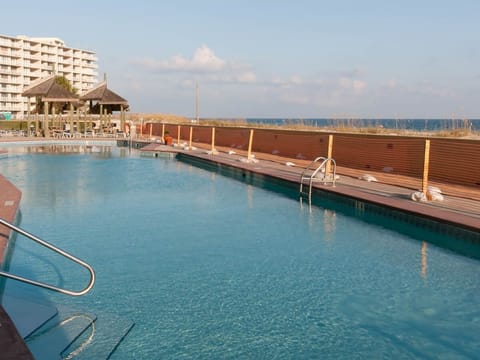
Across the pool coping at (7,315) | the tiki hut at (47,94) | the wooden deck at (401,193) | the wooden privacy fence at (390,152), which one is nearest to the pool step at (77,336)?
the pool coping at (7,315)

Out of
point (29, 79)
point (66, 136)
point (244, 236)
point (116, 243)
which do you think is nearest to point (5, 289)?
point (116, 243)

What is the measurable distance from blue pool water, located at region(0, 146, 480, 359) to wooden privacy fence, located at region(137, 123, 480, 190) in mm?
2878

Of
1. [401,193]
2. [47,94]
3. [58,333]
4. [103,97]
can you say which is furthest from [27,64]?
[58,333]

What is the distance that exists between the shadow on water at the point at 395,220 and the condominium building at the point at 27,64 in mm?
60382

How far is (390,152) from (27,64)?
73208 millimetres

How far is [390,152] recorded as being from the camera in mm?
12461

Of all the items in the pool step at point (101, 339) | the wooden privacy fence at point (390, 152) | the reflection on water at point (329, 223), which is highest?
the wooden privacy fence at point (390, 152)

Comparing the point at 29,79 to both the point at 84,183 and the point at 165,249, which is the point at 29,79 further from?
the point at 165,249

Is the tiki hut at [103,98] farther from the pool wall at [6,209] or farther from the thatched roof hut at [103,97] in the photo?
the pool wall at [6,209]

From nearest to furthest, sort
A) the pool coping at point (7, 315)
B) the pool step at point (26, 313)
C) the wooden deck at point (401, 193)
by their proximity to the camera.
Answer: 1. the pool coping at point (7, 315)
2. the pool step at point (26, 313)
3. the wooden deck at point (401, 193)

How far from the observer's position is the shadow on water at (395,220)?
6863 mm

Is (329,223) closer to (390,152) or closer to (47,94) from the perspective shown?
(390,152)

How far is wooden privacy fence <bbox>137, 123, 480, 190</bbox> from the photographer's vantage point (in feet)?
33.3

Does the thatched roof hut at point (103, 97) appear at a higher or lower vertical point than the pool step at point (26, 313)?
higher
